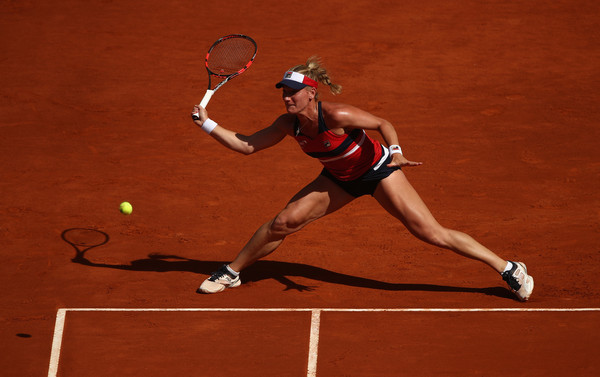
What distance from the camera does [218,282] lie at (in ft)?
26.5

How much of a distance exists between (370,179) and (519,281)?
4.87 ft

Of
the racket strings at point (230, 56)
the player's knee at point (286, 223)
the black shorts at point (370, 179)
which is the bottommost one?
the player's knee at point (286, 223)

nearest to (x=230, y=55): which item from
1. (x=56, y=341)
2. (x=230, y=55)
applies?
(x=230, y=55)

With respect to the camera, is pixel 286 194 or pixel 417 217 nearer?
pixel 417 217

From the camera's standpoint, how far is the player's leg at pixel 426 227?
7.39 meters

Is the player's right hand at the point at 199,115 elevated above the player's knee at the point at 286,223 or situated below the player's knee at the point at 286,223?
above

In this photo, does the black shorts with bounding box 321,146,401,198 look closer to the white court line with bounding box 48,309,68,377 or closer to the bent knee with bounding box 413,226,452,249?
the bent knee with bounding box 413,226,452,249

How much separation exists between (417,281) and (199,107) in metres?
2.46

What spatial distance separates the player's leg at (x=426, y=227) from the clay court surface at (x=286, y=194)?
0.85ft

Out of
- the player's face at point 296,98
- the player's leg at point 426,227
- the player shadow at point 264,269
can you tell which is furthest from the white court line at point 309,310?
the player's face at point 296,98

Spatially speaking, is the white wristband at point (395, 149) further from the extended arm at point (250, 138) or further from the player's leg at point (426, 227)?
the extended arm at point (250, 138)

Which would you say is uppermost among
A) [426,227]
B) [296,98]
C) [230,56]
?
[230,56]

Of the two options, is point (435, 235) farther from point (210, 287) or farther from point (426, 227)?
point (210, 287)

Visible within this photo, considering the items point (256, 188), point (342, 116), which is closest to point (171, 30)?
point (256, 188)
